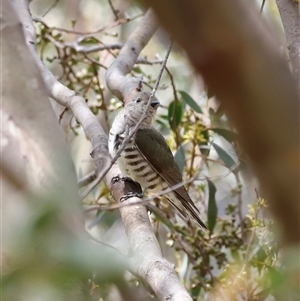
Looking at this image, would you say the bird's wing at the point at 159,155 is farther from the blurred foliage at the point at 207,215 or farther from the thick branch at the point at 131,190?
the thick branch at the point at 131,190

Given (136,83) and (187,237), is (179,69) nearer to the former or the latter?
(136,83)

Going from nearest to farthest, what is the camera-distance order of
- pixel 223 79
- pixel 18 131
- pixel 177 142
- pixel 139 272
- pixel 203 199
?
pixel 223 79 < pixel 18 131 < pixel 139 272 < pixel 177 142 < pixel 203 199

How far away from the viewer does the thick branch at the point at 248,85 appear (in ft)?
1.48

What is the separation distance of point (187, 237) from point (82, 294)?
1911 millimetres

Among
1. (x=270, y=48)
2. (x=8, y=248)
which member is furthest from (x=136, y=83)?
(x=270, y=48)

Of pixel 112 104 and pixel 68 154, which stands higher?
pixel 112 104

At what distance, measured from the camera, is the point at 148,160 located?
9.07 ft

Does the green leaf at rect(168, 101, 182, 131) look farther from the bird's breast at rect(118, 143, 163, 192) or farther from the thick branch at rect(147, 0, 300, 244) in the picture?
the thick branch at rect(147, 0, 300, 244)

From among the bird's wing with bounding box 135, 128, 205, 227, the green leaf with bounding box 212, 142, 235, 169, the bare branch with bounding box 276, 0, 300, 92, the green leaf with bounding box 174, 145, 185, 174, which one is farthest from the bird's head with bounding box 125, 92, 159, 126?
the bare branch with bounding box 276, 0, 300, 92

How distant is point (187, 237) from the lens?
2.61 metres

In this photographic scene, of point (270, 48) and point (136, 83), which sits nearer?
point (270, 48)

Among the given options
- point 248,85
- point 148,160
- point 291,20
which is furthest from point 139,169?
point 248,85

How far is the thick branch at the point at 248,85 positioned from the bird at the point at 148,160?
81.8 inches

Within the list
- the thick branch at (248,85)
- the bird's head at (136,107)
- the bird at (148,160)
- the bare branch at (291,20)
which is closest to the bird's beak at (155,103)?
the bird at (148,160)
